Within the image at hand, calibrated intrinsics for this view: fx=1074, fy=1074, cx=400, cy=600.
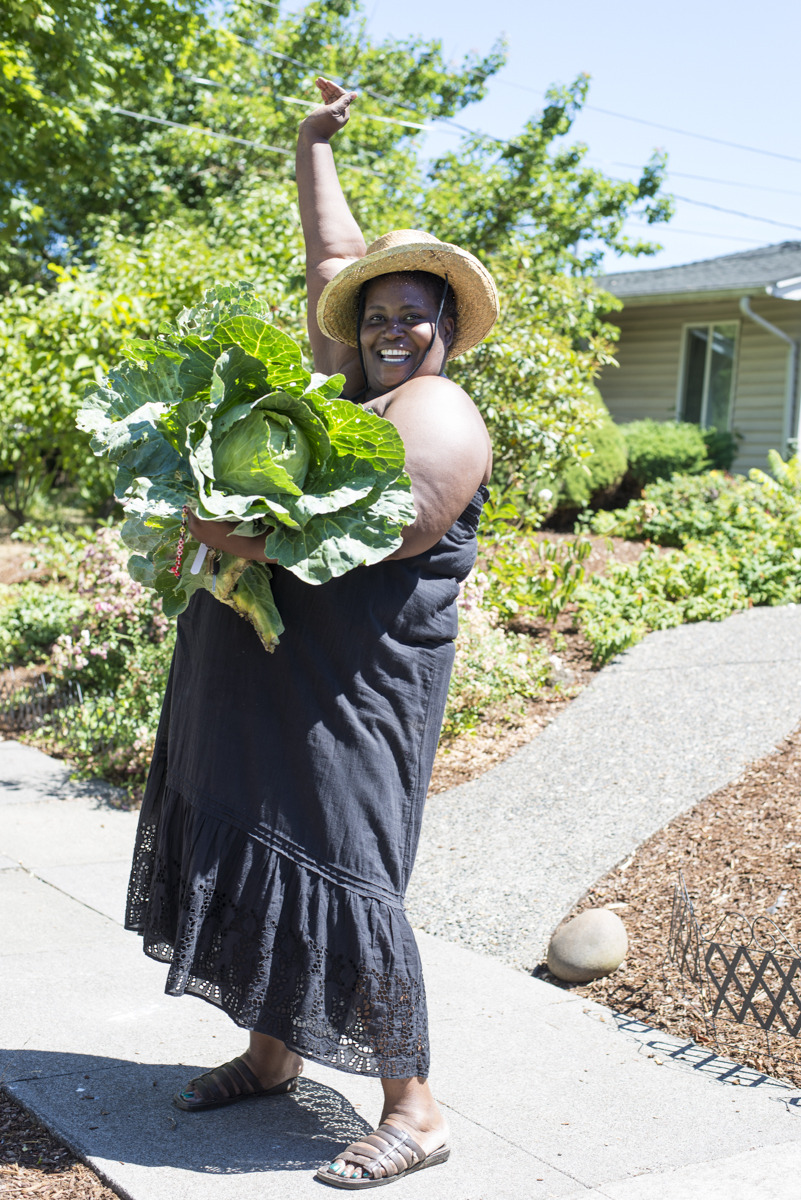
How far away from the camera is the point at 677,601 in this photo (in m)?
8.04

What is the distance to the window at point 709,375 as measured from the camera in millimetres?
15727

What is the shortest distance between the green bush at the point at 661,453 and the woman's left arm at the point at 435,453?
11190mm

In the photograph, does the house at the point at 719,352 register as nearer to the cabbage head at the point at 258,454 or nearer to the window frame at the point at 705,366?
the window frame at the point at 705,366

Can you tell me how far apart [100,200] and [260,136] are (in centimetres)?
234

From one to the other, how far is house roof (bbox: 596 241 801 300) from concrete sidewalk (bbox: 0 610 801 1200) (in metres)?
12.2

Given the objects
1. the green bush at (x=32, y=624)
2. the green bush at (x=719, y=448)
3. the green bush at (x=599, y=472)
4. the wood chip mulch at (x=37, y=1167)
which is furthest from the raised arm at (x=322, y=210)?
the green bush at (x=719, y=448)

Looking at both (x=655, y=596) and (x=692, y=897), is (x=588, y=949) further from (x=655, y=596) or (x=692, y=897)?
(x=655, y=596)

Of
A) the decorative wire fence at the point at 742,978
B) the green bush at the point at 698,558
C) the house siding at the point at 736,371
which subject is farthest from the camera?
the house siding at the point at 736,371

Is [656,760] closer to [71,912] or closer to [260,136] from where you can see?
[71,912]

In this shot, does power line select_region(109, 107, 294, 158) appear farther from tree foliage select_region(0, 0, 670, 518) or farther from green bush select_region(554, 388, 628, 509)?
green bush select_region(554, 388, 628, 509)

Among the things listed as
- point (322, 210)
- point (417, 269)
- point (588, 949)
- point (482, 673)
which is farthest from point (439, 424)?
point (482, 673)

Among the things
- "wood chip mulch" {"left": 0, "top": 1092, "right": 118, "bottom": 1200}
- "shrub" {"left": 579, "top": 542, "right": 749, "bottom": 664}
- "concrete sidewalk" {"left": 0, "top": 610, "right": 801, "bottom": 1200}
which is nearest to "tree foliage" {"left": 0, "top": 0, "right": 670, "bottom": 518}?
"shrub" {"left": 579, "top": 542, "right": 749, "bottom": 664}

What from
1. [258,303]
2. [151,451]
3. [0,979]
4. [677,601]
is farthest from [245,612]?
[677,601]

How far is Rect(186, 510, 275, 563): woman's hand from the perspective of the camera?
205 cm
